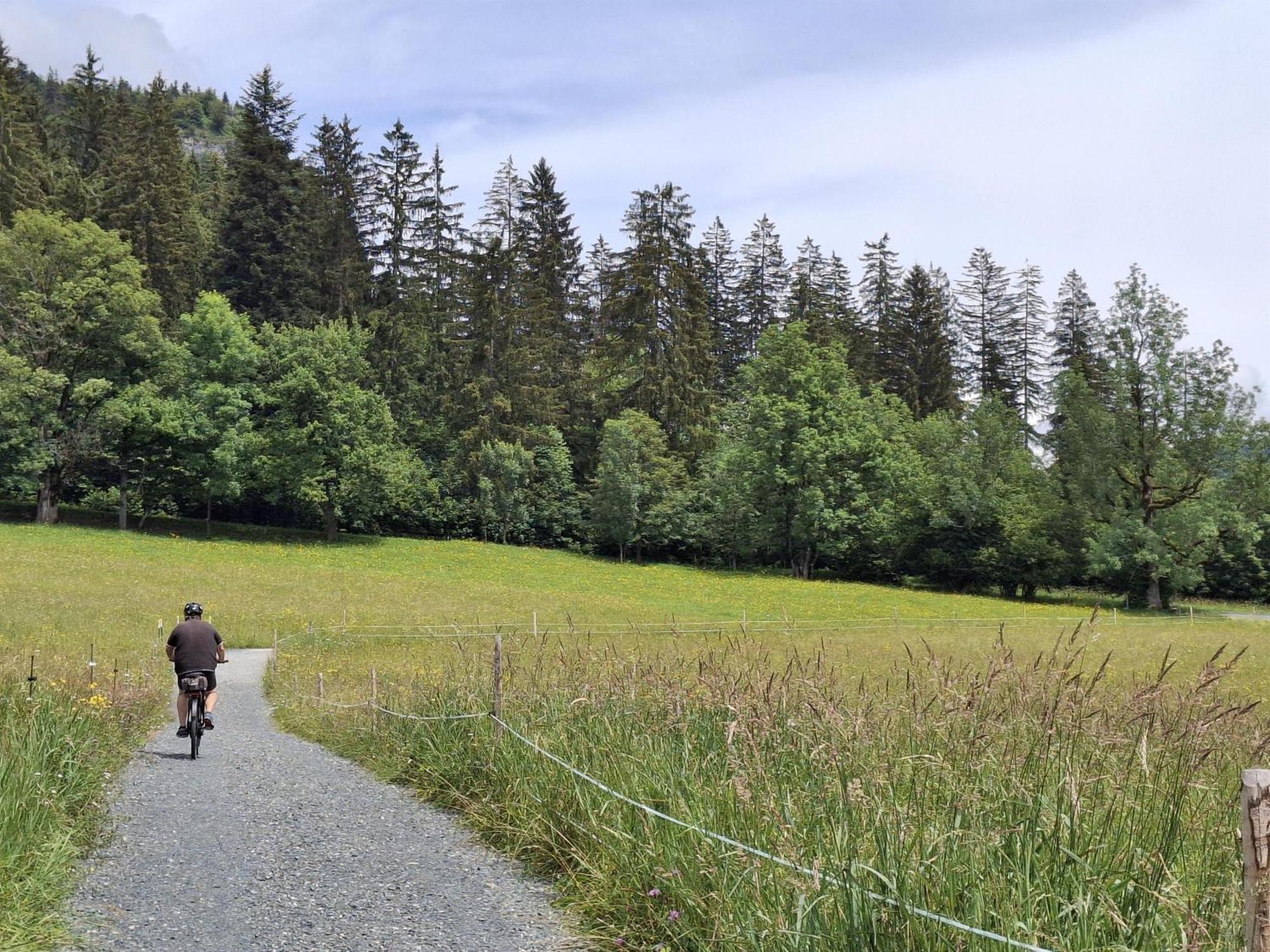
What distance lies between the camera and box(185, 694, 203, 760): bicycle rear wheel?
37.1 ft

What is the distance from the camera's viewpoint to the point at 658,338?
6675 cm

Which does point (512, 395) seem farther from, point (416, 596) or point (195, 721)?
point (195, 721)

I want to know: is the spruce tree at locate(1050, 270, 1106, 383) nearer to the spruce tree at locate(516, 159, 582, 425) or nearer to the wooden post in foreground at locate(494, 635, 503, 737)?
the spruce tree at locate(516, 159, 582, 425)

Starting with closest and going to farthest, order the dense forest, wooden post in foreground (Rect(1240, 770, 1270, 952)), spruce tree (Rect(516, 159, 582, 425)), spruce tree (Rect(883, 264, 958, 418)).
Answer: wooden post in foreground (Rect(1240, 770, 1270, 952))
the dense forest
spruce tree (Rect(516, 159, 582, 425))
spruce tree (Rect(883, 264, 958, 418))

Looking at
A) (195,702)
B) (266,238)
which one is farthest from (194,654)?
(266,238)

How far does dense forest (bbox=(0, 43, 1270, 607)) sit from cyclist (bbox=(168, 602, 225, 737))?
41502 millimetres

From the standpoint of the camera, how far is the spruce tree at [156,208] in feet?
194

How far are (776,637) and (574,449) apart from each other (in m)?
40.0

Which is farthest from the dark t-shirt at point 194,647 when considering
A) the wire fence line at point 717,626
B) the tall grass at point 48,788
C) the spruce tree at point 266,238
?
the spruce tree at point 266,238

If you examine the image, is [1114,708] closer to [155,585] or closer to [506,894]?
[506,894]

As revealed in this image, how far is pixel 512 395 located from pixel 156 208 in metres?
24.5

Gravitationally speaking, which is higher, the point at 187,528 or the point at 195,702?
the point at 187,528

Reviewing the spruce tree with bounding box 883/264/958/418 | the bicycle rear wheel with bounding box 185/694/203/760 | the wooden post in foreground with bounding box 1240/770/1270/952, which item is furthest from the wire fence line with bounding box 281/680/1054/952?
the spruce tree with bounding box 883/264/958/418

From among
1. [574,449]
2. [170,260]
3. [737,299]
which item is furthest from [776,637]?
[737,299]
